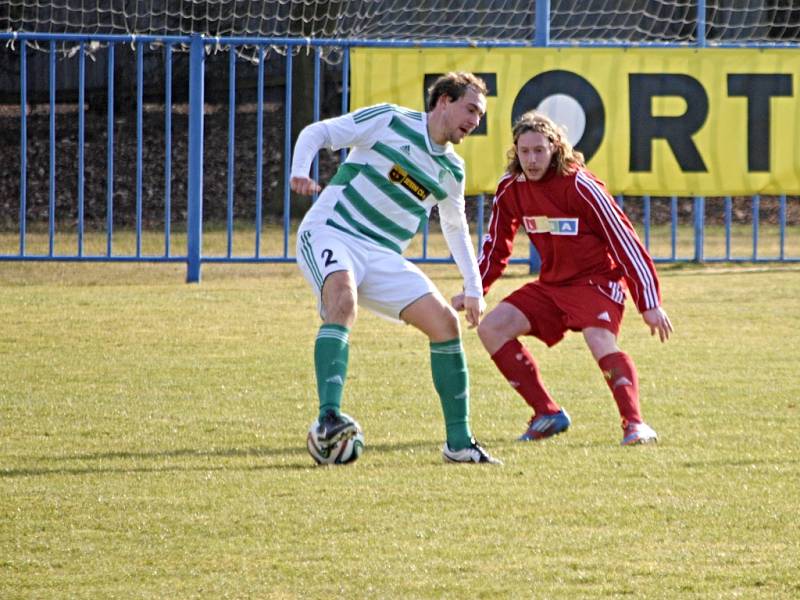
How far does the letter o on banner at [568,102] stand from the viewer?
13250 mm

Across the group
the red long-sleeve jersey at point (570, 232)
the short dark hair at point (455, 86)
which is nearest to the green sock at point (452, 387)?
the red long-sleeve jersey at point (570, 232)

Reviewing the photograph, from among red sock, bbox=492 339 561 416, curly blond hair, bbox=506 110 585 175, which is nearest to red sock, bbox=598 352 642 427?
red sock, bbox=492 339 561 416

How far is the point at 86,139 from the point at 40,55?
57.8 inches

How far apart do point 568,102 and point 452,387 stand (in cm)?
733

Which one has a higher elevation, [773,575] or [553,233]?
[553,233]

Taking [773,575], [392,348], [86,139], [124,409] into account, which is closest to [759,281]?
[392,348]

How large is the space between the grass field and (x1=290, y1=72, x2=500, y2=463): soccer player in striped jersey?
398 mm

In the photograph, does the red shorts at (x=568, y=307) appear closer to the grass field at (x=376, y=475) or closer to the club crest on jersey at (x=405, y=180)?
the grass field at (x=376, y=475)

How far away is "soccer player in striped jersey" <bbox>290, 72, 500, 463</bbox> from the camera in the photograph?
6.23 meters

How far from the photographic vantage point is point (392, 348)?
9484 mm

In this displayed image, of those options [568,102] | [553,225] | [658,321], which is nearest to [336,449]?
[658,321]

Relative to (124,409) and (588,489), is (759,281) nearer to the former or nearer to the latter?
(124,409)

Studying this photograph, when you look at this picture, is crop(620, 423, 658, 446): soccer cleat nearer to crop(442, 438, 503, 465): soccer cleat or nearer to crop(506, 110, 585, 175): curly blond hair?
crop(442, 438, 503, 465): soccer cleat

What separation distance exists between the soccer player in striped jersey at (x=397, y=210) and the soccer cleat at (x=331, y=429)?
48cm
